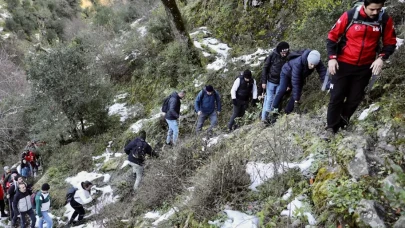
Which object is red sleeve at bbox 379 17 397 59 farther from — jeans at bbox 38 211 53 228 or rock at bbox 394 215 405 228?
jeans at bbox 38 211 53 228

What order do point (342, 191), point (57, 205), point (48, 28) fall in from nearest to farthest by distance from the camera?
point (342, 191) → point (57, 205) → point (48, 28)

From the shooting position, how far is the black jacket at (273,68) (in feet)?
20.9

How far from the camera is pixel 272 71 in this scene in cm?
649

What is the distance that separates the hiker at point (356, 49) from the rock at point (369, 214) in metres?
1.57

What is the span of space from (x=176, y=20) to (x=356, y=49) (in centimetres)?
859

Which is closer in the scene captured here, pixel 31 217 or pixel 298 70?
pixel 298 70

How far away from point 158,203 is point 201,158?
1064mm

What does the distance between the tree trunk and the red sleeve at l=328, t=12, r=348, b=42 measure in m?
8.37

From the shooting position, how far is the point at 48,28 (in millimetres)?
37062

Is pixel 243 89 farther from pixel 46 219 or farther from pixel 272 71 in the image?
pixel 46 219

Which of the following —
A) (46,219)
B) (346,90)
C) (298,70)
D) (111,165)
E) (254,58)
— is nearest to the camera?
(346,90)

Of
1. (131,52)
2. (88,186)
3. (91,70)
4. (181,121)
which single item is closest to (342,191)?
(88,186)

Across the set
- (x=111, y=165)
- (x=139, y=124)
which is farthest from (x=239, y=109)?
(x=139, y=124)

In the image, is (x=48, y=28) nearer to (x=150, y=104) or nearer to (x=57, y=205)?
(x=150, y=104)
